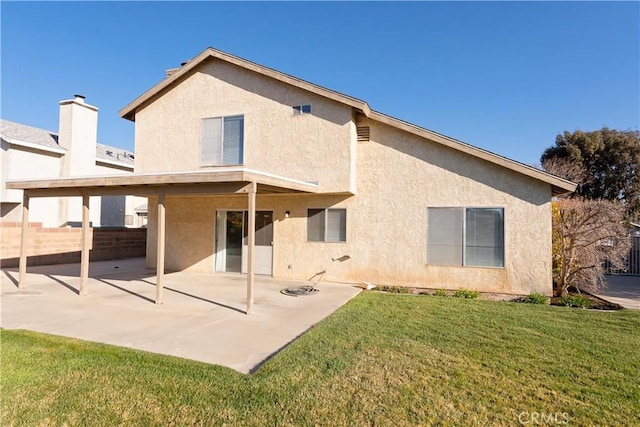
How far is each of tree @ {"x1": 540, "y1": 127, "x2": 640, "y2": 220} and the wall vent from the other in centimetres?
1809

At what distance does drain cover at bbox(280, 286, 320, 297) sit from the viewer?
10.5 m

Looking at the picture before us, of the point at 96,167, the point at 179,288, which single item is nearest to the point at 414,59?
the point at 179,288

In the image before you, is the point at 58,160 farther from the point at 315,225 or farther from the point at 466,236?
the point at 466,236

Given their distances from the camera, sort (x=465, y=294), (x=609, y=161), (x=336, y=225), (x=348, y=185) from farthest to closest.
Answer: (x=609, y=161), (x=336, y=225), (x=348, y=185), (x=465, y=294)

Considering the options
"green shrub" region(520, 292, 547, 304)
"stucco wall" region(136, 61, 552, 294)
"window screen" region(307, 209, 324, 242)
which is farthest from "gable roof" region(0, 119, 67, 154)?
"green shrub" region(520, 292, 547, 304)

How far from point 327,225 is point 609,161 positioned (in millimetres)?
23630

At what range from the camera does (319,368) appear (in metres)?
5.06

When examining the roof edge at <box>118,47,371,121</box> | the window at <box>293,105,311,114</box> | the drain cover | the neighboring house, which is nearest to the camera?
the drain cover

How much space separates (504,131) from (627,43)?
10.1 metres

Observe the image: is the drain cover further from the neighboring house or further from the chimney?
the chimney

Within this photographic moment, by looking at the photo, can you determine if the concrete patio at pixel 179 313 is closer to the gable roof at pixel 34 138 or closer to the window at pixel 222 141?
the window at pixel 222 141

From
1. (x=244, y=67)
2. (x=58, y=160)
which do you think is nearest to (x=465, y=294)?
(x=244, y=67)

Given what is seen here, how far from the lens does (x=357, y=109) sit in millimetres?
11664

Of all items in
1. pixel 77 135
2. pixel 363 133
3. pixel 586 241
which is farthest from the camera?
pixel 77 135
